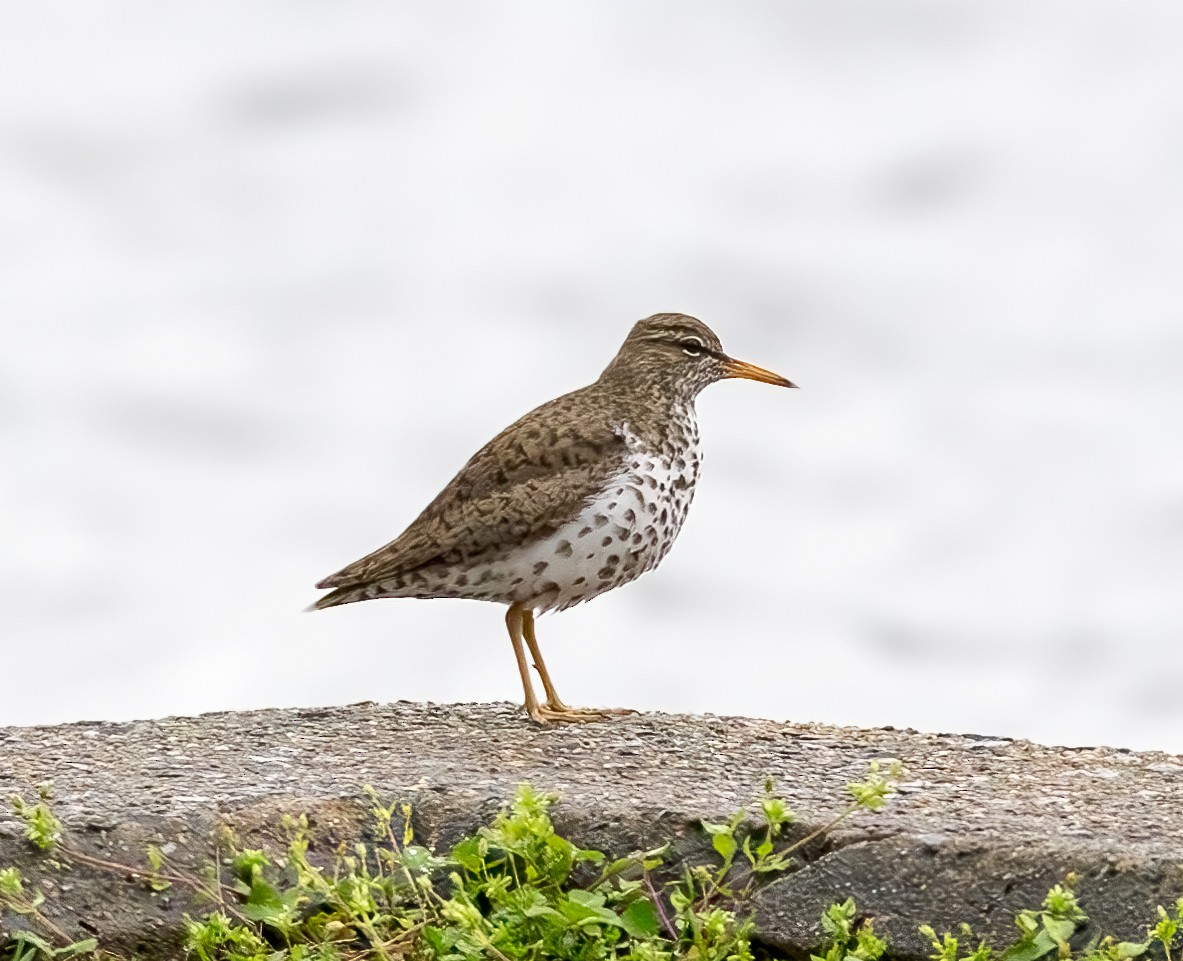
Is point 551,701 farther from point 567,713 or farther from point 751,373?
point 751,373

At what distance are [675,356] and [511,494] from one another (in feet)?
4.33

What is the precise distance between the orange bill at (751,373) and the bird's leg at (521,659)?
165cm

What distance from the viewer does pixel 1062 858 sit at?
7.05 meters

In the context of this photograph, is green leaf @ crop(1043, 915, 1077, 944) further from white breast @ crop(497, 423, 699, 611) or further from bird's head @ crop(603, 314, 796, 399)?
bird's head @ crop(603, 314, 796, 399)

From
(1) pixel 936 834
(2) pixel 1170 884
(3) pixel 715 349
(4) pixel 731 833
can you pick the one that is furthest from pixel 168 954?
(3) pixel 715 349

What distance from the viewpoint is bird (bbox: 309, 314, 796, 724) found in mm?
9039

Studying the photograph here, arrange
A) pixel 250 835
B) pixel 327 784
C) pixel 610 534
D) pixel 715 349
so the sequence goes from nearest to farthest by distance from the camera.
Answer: pixel 250 835 < pixel 327 784 < pixel 610 534 < pixel 715 349

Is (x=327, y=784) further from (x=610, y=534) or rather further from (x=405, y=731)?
(x=610, y=534)

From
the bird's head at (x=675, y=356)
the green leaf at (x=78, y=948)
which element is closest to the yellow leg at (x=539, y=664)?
the bird's head at (x=675, y=356)

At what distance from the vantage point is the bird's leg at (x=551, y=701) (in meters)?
9.35

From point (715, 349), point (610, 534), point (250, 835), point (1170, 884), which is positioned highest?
point (715, 349)

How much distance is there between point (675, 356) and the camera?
32.7ft

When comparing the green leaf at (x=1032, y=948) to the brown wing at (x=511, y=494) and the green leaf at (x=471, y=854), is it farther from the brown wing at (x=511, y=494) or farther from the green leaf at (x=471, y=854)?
the brown wing at (x=511, y=494)

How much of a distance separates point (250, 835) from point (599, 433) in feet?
8.72
